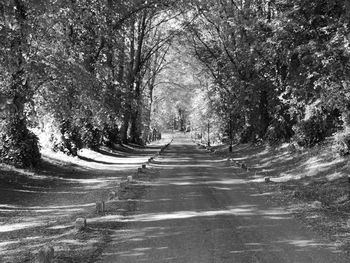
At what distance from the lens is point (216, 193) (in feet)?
47.5

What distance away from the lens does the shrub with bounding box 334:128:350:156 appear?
1643cm

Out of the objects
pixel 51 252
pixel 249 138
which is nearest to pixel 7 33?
pixel 51 252

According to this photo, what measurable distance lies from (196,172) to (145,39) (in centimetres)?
2832

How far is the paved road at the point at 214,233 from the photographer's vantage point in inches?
294

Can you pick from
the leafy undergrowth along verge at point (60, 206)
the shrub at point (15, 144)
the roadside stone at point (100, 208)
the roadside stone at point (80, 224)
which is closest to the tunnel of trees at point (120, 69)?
the shrub at point (15, 144)

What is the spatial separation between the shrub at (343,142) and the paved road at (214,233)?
14.7 ft

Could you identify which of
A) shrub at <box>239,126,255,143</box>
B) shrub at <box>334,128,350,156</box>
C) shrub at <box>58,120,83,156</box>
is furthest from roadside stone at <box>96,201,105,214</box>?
shrub at <box>239,126,255,143</box>

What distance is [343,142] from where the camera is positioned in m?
16.6

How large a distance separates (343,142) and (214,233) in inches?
378

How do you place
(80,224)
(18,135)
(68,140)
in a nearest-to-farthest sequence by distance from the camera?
(80,224)
(18,135)
(68,140)

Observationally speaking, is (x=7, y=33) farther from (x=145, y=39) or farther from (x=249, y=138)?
(x=145, y=39)

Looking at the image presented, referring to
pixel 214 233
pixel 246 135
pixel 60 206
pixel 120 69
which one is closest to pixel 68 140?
pixel 60 206

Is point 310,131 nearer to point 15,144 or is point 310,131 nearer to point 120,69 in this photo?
point 15,144

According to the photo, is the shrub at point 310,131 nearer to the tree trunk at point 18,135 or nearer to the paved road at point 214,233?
the paved road at point 214,233
